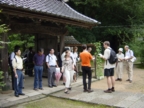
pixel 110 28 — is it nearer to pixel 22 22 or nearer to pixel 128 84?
pixel 128 84

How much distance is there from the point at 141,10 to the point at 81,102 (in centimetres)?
1676

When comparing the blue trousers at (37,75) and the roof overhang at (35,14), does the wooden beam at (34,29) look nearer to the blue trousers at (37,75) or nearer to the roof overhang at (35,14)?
the roof overhang at (35,14)

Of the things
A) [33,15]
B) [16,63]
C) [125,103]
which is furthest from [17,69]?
[125,103]

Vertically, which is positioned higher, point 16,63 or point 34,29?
point 34,29

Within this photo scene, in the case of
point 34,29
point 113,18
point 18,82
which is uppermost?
point 113,18

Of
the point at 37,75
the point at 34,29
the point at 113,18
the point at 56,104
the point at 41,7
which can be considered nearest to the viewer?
the point at 56,104

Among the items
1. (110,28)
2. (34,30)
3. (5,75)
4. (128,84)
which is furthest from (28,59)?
(110,28)

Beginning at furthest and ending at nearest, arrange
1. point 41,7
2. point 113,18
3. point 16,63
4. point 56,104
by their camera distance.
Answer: point 113,18, point 41,7, point 16,63, point 56,104

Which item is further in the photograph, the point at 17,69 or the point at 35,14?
the point at 35,14

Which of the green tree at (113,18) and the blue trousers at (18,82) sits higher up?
the green tree at (113,18)

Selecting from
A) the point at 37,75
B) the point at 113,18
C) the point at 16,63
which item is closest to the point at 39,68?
the point at 37,75

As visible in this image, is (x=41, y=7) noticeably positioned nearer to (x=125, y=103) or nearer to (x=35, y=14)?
(x=35, y=14)

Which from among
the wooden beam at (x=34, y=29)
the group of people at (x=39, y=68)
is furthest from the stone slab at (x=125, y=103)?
the wooden beam at (x=34, y=29)

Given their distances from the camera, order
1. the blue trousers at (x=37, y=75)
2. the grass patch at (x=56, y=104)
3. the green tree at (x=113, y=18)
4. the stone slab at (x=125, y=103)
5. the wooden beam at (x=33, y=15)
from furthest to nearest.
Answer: the green tree at (x=113, y=18)
the blue trousers at (x=37, y=75)
the wooden beam at (x=33, y=15)
the grass patch at (x=56, y=104)
the stone slab at (x=125, y=103)
